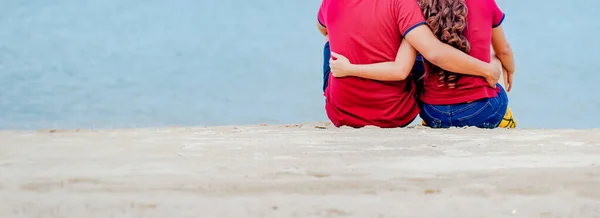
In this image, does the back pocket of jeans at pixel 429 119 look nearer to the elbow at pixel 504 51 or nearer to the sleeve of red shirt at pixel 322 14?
the elbow at pixel 504 51

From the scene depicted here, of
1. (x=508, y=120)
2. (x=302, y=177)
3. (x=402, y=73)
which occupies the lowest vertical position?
(x=508, y=120)

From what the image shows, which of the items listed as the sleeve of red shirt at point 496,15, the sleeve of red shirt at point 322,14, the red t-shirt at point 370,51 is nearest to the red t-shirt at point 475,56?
the sleeve of red shirt at point 496,15

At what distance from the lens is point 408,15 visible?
2.80 metres

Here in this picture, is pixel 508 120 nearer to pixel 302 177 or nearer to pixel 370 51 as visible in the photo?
pixel 370 51

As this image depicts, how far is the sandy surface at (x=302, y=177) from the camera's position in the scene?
1.23 m

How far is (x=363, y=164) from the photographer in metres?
1.73

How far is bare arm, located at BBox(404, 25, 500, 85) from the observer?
2779 millimetres

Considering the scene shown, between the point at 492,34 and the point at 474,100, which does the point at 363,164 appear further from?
the point at 492,34

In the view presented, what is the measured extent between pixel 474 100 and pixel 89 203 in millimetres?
1938

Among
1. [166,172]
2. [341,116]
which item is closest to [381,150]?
[166,172]

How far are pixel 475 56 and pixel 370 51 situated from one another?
0.38m

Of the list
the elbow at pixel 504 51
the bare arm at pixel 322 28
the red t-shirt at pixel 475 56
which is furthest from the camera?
the bare arm at pixel 322 28

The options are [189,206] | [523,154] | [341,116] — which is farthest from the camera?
[341,116]

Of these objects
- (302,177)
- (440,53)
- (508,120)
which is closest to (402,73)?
(440,53)
